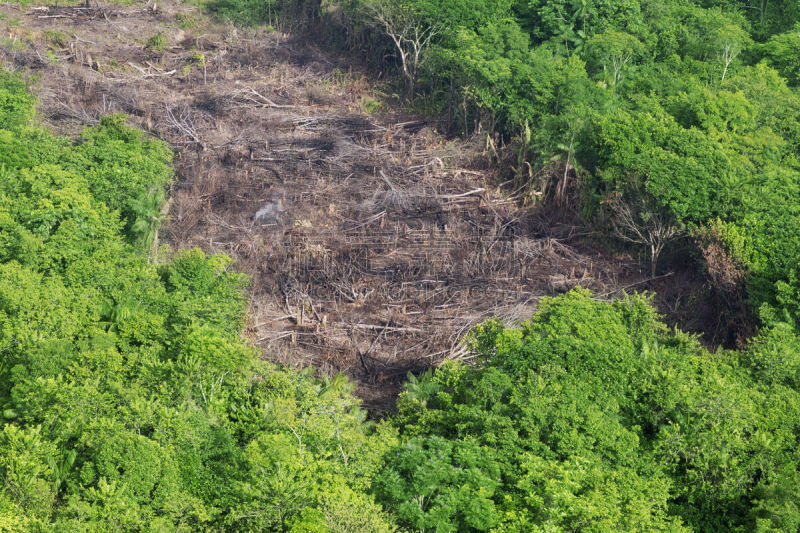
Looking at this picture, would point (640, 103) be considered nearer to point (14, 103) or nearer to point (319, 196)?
point (319, 196)

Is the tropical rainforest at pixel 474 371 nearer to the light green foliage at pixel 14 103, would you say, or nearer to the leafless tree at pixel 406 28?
the light green foliage at pixel 14 103

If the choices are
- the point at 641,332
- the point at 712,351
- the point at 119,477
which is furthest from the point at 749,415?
the point at 119,477

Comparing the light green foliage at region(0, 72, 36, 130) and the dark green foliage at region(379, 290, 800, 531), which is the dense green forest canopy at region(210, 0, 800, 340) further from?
the light green foliage at region(0, 72, 36, 130)

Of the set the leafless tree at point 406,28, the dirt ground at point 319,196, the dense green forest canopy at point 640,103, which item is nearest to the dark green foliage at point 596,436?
the dense green forest canopy at point 640,103

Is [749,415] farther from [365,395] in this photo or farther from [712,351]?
[365,395]

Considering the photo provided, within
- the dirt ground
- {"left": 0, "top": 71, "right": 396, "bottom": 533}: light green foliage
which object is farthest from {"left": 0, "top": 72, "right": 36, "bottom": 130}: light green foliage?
{"left": 0, "top": 71, "right": 396, "bottom": 533}: light green foliage
